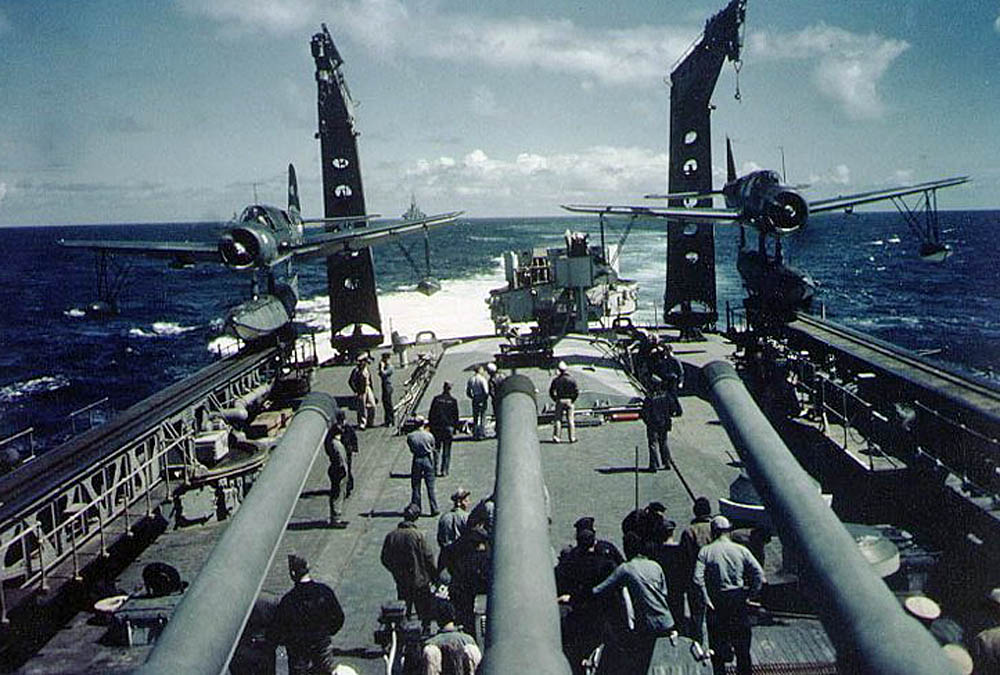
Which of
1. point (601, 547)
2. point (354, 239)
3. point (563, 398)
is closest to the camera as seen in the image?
point (601, 547)

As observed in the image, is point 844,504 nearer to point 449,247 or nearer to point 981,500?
point 981,500

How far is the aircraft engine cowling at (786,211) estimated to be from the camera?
19.5 m

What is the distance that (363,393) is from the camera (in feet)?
59.6

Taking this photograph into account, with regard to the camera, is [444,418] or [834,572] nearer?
[834,572]

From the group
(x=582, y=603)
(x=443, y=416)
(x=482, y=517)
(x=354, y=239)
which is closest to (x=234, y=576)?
(x=582, y=603)

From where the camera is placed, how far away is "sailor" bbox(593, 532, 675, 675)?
6574 millimetres

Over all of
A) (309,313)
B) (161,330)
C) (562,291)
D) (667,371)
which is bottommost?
(161,330)

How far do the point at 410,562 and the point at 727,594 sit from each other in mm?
3339

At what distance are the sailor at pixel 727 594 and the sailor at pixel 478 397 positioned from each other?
9.29 metres

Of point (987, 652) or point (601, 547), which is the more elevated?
point (601, 547)

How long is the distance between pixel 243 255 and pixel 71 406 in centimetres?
2674

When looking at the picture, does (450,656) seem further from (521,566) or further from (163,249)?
(163,249)

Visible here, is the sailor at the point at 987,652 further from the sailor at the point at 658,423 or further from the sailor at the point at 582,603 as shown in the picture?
the sailor at the point at 658,423

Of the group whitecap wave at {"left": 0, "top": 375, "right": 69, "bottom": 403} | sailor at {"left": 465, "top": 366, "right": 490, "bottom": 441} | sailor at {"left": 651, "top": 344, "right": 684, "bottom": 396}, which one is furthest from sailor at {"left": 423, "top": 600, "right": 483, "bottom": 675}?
whitecap wave at {"left": 0, "top": 375, "right": 69, "bottom": 403}
